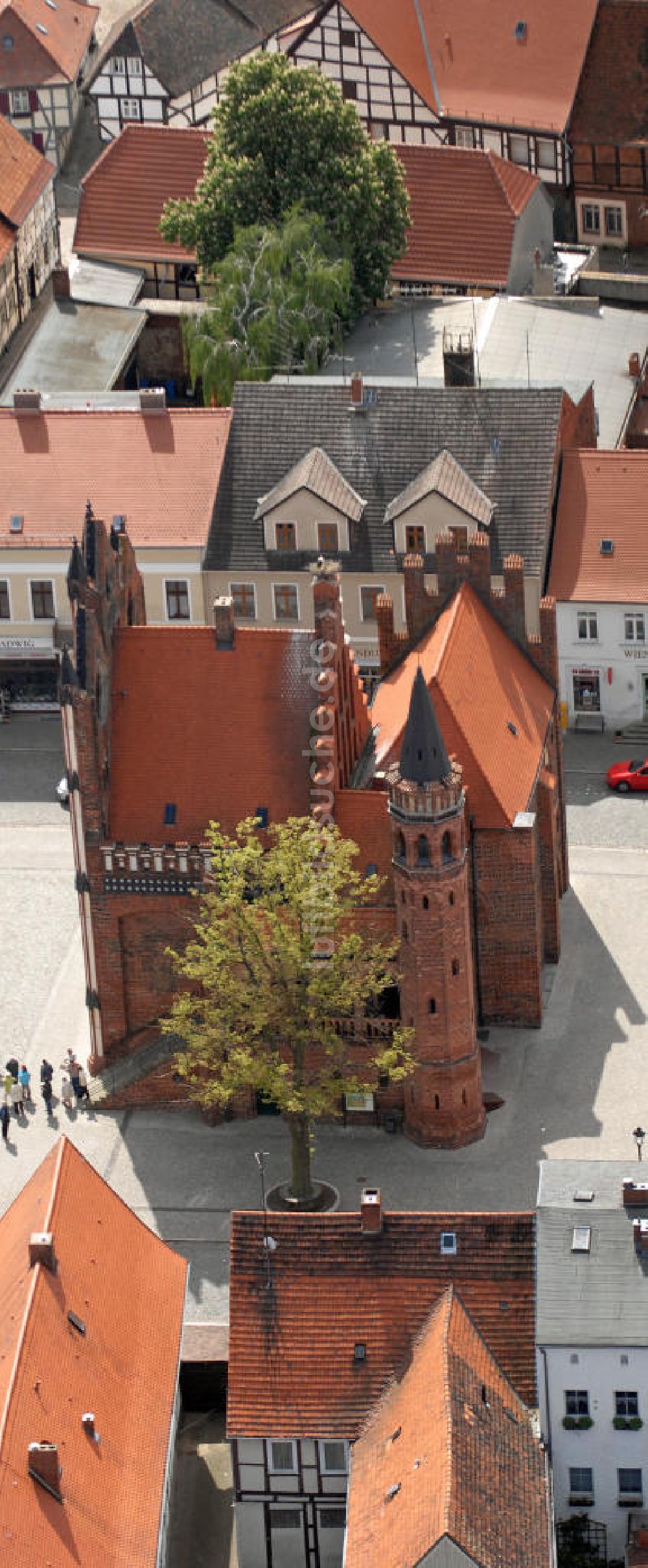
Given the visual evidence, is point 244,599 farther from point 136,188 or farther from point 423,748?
point 136,188

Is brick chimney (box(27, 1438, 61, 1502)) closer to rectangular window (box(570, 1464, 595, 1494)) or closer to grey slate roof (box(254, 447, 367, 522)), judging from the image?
rectangular window (box(570, 1464, 595, 1494))

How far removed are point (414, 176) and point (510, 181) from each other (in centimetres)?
401

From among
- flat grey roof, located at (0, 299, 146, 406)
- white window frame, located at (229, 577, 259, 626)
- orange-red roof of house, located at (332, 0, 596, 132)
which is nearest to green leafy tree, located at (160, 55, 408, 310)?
flat grey roof, located at (0, 299, 146, 406)

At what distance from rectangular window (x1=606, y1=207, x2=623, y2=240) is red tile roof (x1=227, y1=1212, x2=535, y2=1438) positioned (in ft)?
255

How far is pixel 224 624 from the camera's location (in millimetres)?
101188

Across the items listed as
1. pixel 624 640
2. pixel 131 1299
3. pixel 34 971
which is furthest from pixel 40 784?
pixel 131 1299

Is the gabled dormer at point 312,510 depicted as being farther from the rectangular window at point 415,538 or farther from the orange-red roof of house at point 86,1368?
the orange-red roof of house at point 86,1368

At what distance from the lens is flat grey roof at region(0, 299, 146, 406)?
136 m

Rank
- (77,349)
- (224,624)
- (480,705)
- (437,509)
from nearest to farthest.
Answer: (224,624), (480,705), (437,509), (77,349)

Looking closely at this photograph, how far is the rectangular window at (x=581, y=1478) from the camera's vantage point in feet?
277

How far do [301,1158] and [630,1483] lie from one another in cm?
1624

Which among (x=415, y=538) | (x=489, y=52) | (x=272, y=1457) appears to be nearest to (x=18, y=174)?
(x=489, y=52)

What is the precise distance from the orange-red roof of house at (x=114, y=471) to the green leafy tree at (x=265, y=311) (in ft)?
28.9

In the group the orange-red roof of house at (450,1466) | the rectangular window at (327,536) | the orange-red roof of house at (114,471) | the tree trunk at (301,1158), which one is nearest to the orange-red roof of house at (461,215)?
the orange-red roof of house at (114,471)
